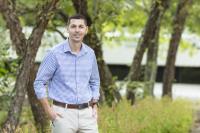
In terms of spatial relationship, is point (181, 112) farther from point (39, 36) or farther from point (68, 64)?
point (68, 64)

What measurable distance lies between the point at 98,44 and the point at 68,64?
713 centimetres

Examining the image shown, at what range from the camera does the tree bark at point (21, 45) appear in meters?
8.45

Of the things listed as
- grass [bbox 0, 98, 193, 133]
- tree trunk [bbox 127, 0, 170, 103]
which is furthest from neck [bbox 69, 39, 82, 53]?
tree trunk [bbox 127, 0, 170, 103]

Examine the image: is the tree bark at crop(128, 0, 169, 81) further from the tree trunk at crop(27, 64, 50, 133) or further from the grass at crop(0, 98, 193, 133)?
the tree trunk at crop(27, 64, 50, 133)

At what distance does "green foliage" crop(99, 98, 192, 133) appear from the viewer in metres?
8.97

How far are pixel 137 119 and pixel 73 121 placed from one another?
3999mm

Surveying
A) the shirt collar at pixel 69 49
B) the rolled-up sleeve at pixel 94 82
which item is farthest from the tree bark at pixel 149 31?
the shirt collar at pixel 69 49

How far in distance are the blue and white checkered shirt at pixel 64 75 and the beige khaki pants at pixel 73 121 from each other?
0.11 metres

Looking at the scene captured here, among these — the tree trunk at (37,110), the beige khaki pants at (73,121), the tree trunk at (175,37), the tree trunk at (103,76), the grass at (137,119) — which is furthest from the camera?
the tree trunk at (175,37)

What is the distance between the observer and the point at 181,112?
1446 cm

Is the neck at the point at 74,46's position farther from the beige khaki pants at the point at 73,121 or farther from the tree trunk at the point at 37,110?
the tree trunk at the point at 37,110

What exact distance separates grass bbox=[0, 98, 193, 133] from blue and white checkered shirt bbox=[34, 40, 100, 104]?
0.79 meters

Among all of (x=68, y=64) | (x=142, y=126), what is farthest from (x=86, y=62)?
(x=142, y=126)

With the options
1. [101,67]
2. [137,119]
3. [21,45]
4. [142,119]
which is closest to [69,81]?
[21,45]
